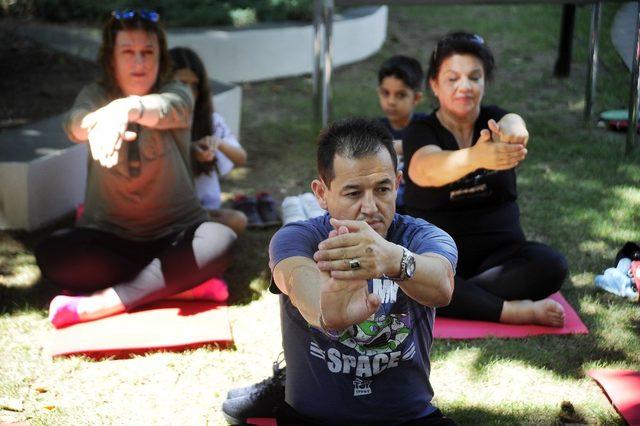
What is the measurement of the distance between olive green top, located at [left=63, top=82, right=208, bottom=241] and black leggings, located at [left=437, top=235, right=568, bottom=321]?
145cm

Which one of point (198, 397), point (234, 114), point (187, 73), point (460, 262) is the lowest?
point (198, 397)

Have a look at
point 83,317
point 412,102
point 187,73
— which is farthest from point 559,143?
point 83,317

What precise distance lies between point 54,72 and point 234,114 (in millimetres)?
1820

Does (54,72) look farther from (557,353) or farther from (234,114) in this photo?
(557,353)

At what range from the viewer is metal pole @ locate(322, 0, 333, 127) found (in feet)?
20.3

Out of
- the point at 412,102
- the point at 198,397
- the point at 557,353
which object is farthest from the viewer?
the point at 412,102

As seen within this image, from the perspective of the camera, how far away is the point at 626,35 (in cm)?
775

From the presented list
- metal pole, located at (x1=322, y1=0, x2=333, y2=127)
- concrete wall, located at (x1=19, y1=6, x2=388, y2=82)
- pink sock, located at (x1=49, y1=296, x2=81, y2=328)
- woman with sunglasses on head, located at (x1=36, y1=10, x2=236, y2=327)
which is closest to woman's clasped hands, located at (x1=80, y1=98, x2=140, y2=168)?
woman with sunglasses on head, located at (x1=36, y1=10, x2=236, y2=327)

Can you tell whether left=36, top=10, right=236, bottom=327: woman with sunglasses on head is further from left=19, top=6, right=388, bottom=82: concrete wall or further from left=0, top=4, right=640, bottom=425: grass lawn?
left=19, top=6, right=388, bottom=82: concrete wall

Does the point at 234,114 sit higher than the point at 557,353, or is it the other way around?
the point at 234,114

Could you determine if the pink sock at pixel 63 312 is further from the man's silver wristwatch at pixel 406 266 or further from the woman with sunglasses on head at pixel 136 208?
the man's silver wristwatch at pixel 406 266

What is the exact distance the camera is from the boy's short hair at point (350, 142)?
258cm

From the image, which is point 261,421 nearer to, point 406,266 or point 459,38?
point 406,266

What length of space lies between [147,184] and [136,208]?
138 mm
